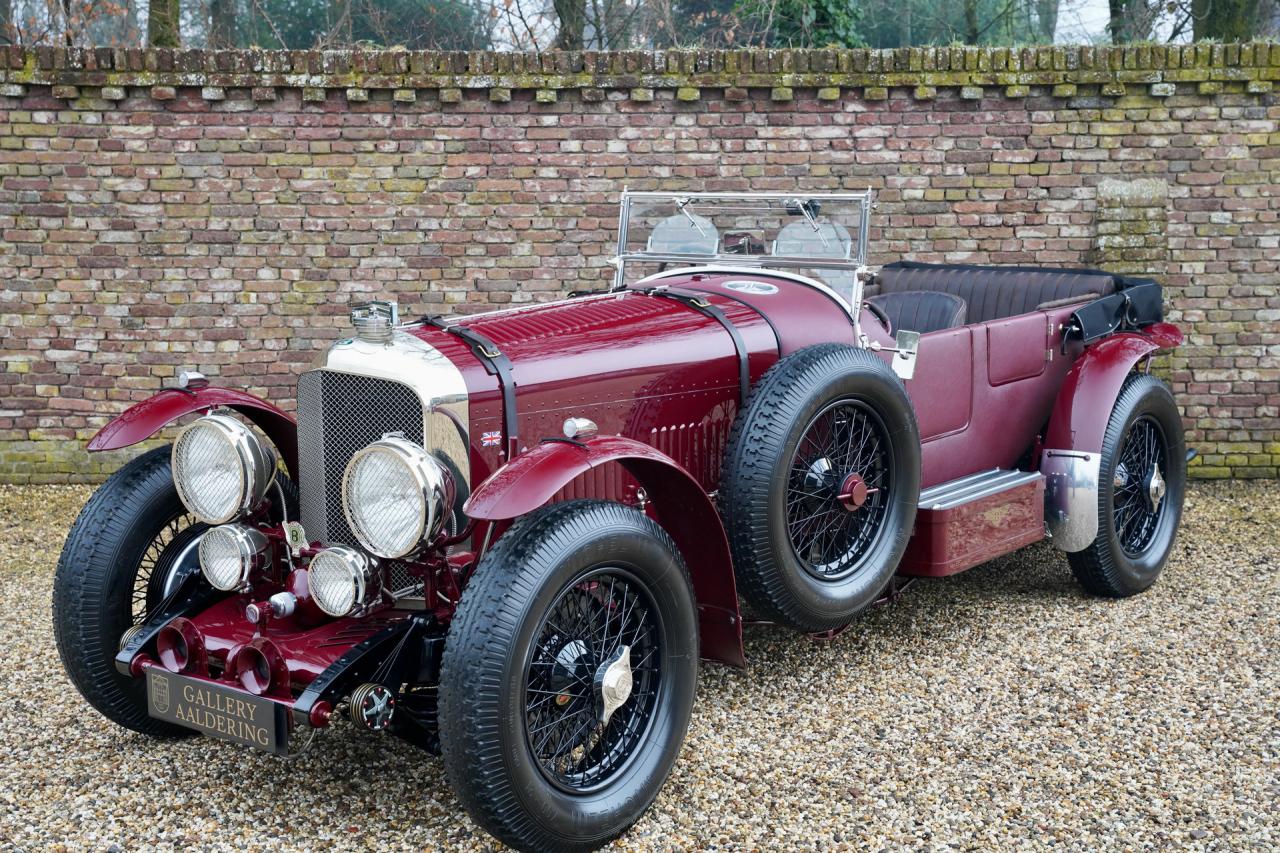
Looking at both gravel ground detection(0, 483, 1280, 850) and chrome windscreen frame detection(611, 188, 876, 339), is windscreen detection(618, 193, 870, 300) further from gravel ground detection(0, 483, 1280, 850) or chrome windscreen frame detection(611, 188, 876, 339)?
gravel ground detection(0, 483, 1280, 850)

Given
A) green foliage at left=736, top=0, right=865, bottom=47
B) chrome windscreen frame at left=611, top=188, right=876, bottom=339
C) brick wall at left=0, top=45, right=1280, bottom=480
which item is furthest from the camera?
green foliage at left=736, top=0, right=865, bottom=47

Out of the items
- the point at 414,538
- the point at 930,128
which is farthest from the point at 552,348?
the point at 930,128

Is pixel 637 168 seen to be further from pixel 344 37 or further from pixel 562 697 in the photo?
pixel 344 37

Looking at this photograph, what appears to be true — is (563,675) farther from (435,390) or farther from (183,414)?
(183,414)

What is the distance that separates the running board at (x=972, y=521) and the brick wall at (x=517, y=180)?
2.74 metres

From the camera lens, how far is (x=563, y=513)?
2.89 m

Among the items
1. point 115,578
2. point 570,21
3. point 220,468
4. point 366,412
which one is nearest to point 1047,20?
point 570,21

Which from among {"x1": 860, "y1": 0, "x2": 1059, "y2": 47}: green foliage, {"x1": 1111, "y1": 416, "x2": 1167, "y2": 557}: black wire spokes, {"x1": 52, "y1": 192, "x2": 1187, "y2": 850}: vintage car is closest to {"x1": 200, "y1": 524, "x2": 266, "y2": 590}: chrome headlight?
{"x1": 52, "y1": 192, "x2": 1187, "y2": 850}: vintage car

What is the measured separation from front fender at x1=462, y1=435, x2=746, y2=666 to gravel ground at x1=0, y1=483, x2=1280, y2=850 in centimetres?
39

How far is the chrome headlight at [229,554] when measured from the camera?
329 cm

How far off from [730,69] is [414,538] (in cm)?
462

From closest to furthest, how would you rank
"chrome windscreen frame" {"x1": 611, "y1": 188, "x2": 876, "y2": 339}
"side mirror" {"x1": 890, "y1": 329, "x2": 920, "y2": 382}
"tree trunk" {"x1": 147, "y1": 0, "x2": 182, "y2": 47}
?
1. "side mirror" {"x1": 890, "y1": 329, "x2": 920, "y2": 382}
2. "chrome windscreen frame" {"x1": 611, "y1": 188, "x2": 876, "y2": 339}
3. "tree trunk" {"x1": 147, "y1": 0, "x2": 182, "y2": 47}

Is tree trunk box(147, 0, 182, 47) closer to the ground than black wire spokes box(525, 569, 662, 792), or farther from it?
farther from it

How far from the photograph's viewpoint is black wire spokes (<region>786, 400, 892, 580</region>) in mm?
3830
